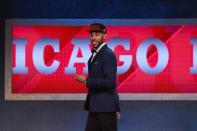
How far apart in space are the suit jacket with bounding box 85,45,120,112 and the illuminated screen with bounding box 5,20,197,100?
6.61ft

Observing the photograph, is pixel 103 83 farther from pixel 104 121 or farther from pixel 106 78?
pixel 104 121

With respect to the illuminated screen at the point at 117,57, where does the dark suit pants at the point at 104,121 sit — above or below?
below

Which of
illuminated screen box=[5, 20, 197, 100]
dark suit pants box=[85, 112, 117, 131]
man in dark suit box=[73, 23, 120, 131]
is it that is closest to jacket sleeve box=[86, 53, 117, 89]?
man in dark suit box=[73, 23, 120, 131]

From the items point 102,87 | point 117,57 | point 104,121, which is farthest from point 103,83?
point 117,57

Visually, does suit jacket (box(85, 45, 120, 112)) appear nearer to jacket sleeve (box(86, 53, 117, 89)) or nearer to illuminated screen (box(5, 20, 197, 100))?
jacket sleeve (box(86, 53, 117, 89))

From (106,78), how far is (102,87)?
10cm

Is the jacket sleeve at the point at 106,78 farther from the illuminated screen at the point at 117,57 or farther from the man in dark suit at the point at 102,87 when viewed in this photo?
the illuminated screen at the point at 117,57

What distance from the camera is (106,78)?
17.6ft

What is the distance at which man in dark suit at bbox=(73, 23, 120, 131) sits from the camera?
5.38 metres

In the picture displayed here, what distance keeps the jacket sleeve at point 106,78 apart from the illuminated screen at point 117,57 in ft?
6.79

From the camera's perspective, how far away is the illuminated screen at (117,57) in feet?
24.5

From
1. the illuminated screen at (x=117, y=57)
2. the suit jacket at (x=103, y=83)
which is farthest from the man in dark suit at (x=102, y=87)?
the illuminated screen at (x=117, y=57)

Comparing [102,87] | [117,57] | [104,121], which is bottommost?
[104,121]
